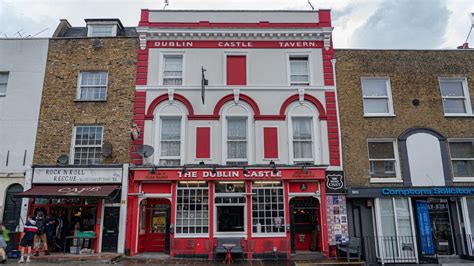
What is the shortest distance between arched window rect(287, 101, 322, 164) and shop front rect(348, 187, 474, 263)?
249 cm

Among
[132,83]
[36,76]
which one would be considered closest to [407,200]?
[132,83]

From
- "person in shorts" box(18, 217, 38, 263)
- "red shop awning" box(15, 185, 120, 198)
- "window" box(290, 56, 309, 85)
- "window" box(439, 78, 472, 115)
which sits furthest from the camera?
"window" box(290, 56, 309, 85)

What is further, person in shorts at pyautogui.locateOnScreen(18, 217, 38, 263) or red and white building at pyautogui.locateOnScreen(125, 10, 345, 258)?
red and white building at pyautogui.locateOnScreen(125, 10, 345, 258)

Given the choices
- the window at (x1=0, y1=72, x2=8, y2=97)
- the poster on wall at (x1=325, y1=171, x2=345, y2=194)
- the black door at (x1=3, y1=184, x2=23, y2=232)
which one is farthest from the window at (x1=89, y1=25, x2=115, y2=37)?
the poster on wall at (x1=325, y1=171, x2=345, y2=194)

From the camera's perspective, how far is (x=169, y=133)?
53.7 ft

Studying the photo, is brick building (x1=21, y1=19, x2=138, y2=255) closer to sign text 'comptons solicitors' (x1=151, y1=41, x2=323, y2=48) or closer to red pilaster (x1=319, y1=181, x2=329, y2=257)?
sign text 'comptons solicitors' (x1=151, y1=41, x2=323, y2=48)

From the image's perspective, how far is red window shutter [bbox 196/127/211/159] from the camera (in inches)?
625

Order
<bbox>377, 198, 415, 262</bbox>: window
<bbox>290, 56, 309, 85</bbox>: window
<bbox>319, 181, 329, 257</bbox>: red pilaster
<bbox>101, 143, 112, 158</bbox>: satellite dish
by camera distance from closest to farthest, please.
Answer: <bbox>319, 181, 329, 257</bbox>: red pilaster, <bbox>377, 198, 415, 262</bbox>: window, <bbox>101, 143, 112, 158</bbox>: satellite dish, <bbox>290, 56, 309, 85</bbox>: window

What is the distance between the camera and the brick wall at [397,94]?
1628 cm

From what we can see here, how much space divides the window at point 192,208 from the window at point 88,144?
4.38 metres

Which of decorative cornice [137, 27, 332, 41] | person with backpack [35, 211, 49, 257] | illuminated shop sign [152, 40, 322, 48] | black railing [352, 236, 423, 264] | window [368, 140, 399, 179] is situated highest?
decorative cornice [137, 27, 332, 41]

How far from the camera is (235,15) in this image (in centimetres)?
1764

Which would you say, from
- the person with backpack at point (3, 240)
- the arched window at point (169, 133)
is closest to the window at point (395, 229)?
the arched window at point (169, 133)

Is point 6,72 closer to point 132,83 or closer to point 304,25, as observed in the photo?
point 132,83
